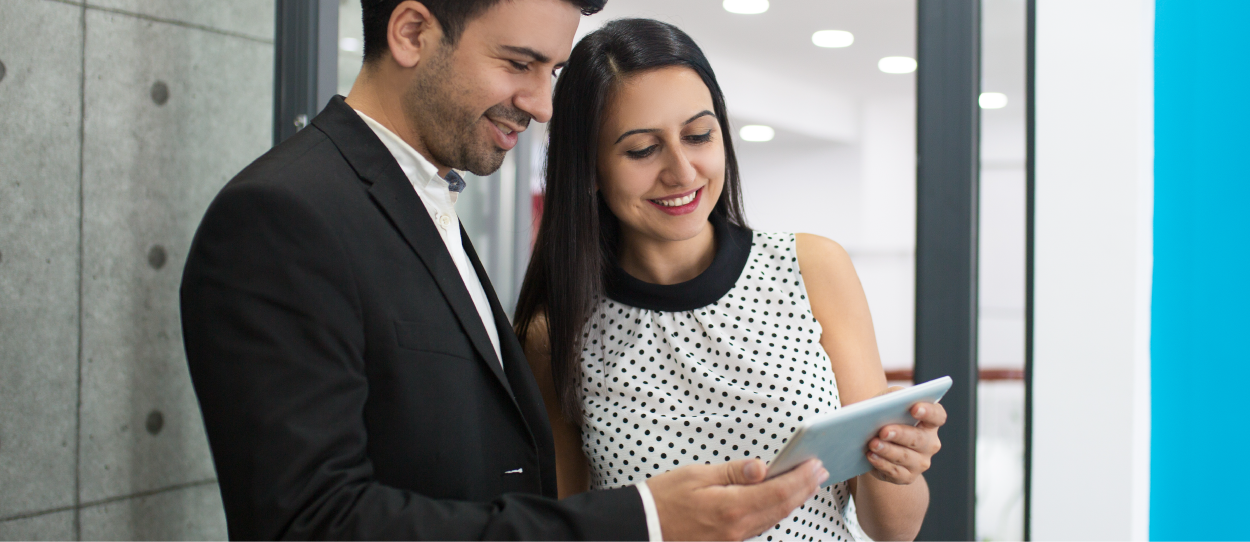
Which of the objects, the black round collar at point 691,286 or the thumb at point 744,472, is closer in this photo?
the thumb at point 744,472

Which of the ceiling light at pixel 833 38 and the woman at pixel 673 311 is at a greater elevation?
the ceiling light at pixel 833 38

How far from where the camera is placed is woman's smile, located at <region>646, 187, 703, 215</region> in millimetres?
1473

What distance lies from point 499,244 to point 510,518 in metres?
Answer: 2.94

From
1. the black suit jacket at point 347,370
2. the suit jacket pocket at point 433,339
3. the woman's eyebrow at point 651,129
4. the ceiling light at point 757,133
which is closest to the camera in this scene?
the black suit jacket at point 347,370

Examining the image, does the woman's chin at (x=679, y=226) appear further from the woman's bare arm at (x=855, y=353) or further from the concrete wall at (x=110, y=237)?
the concrete wall at (x=110, y=237)

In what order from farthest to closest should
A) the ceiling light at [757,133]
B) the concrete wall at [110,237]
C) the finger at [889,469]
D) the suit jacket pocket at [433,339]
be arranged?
the ceiling light at [757,133] → the concrete wall at [110,237] → the finger at [889,469] → the suit jacket pocket at [433,339]

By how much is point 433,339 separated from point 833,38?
193 cm

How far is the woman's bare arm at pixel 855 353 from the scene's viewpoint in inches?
57.3

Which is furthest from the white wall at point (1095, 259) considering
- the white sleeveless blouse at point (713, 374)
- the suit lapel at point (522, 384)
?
the suit lapel at point (522, 384)

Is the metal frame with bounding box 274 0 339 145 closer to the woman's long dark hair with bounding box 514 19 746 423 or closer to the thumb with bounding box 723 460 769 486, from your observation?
the woman's long dark hair with bounding box 514 19 746 423

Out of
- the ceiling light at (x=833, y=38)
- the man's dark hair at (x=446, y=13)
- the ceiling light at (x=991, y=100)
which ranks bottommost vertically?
the ceiling light at (x=991, y=100)

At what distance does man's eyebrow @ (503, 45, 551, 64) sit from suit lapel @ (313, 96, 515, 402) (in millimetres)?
216

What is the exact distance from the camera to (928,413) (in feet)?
3.72

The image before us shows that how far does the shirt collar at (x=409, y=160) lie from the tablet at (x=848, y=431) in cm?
60
